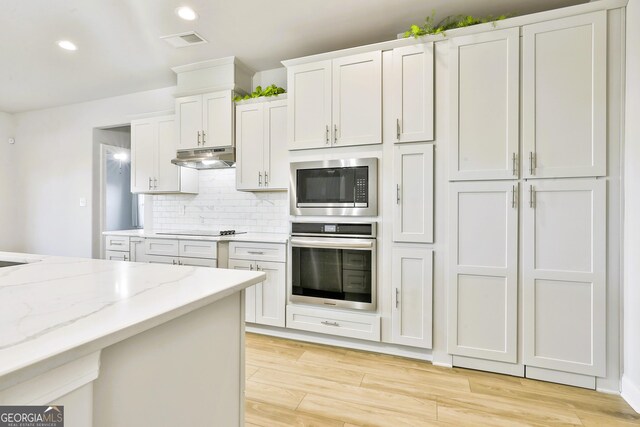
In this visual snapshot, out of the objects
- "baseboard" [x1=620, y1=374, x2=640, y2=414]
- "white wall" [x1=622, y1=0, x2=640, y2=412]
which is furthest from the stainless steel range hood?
"baseboard" [x1=620, y1=374, x2=640, y2=414]

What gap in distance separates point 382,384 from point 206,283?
1.62 metres

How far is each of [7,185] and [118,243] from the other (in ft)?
10.2

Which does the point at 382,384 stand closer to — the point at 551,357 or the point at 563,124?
the point at 551,357

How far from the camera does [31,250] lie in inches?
199

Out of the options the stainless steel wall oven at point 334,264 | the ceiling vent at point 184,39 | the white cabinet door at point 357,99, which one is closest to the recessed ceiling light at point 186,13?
the ceiling vent at point 184,39

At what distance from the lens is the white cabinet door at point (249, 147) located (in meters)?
3.24

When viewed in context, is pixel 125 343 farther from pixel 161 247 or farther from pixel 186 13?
pixel 161 247

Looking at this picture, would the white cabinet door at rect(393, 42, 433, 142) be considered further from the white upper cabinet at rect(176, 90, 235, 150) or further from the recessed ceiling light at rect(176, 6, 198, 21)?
the white upper cabinet at rect(176, 90, 235, 150)

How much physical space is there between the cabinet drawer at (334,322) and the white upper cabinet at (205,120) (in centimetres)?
186

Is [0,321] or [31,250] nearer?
[0,321]

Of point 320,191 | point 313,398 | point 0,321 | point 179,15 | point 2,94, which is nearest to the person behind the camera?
point 0,321

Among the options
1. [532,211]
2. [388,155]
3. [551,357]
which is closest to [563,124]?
[532,211]

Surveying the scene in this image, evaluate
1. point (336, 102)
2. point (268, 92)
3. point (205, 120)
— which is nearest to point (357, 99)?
point (336, 102)

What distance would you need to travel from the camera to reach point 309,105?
2.83 metres
